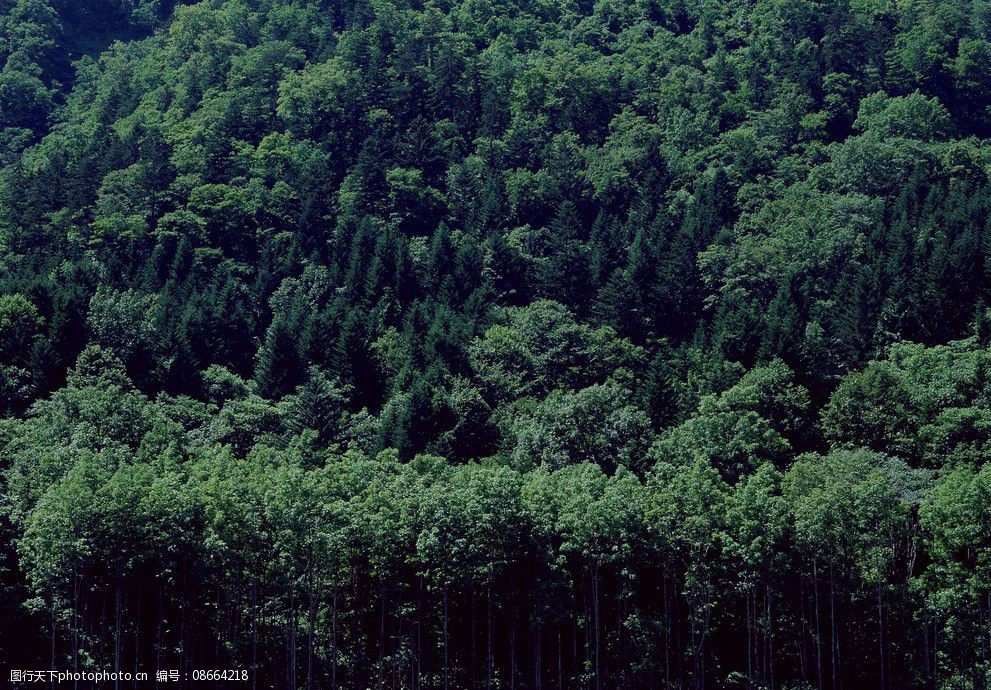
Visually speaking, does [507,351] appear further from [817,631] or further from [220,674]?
[220,674]

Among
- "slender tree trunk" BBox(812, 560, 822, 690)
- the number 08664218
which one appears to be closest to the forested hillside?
"slender tree trunk" BBox(812, 560, 822, 690)

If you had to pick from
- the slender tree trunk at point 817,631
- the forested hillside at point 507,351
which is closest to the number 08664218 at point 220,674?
the forested hillside at point 507,351

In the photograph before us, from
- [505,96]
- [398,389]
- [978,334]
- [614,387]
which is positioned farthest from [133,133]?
[978,334]

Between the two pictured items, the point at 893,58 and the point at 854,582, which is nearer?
the point at 854,582

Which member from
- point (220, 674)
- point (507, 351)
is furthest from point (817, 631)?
point (507, 351)

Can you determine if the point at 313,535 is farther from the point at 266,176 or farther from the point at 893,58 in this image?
the point at 893,58

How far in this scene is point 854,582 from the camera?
7488 cm

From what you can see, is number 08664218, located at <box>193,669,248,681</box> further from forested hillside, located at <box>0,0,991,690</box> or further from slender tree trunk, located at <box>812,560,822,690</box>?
slender tree trunk, located at <box>812,560,822,690</box>

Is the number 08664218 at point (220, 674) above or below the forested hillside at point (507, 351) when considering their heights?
below

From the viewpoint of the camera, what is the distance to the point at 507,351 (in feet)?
357

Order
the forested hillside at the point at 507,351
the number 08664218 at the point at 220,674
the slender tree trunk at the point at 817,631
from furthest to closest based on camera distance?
the slender tree trunk at the point at 817,631, the forested hillside at the point at 507,351, the number 08664218 at the point at 220,674

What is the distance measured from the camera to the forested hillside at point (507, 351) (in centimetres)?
7150

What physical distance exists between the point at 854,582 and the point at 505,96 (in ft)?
343

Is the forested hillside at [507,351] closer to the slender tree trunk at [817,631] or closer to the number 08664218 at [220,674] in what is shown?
the slender tree trunk at [817,631]
